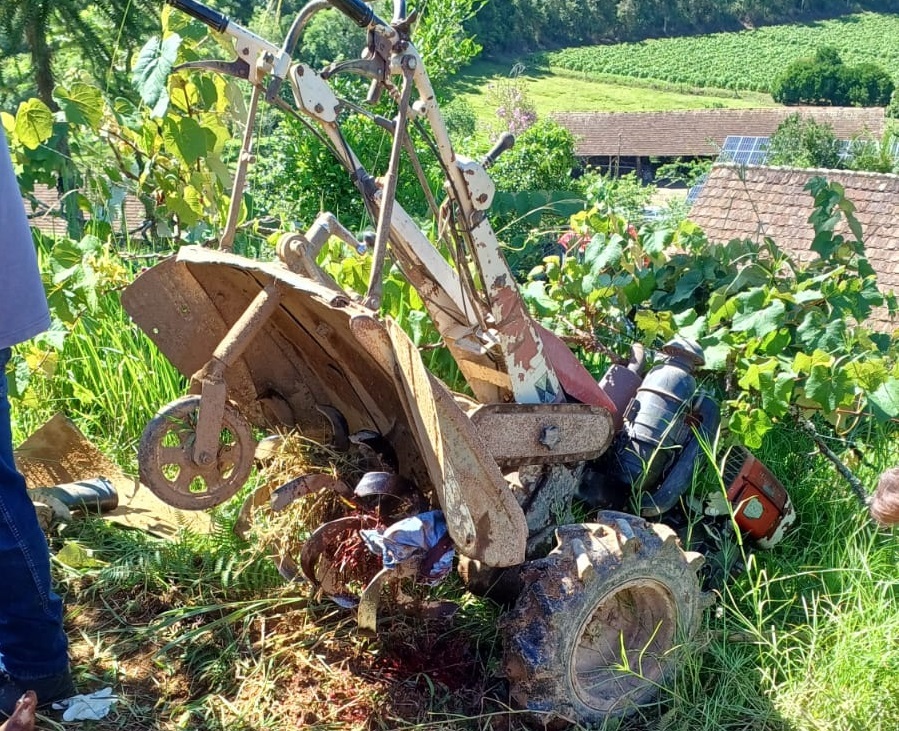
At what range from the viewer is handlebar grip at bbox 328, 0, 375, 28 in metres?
2.81

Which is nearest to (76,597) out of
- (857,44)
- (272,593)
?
(272,593)

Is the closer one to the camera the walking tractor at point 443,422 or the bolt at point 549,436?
the walking tractor at point 443,422

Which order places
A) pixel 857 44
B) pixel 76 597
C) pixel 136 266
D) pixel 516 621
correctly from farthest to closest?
1. pixel 857 44
2. pixel 136 266
3. pixel 76 597
4. pixel 516 621

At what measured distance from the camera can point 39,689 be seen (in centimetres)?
294

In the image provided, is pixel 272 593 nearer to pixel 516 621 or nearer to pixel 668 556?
pixel 516 621

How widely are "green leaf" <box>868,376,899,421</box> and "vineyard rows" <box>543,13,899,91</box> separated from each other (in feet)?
302

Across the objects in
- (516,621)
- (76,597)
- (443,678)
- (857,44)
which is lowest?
(857,44)

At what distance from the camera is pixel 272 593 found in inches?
142

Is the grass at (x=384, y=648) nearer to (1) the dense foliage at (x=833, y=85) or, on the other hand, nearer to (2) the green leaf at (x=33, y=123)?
(2) the green leaf at (x=33, y=123)

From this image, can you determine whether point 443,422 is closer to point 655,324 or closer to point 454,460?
point 454,460

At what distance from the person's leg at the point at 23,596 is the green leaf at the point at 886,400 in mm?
3040

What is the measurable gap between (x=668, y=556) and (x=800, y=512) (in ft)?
4.41

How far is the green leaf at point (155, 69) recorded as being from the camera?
3.90 metres

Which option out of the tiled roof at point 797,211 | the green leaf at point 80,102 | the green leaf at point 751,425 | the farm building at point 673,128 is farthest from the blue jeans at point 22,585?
the farm building at point 673,128
